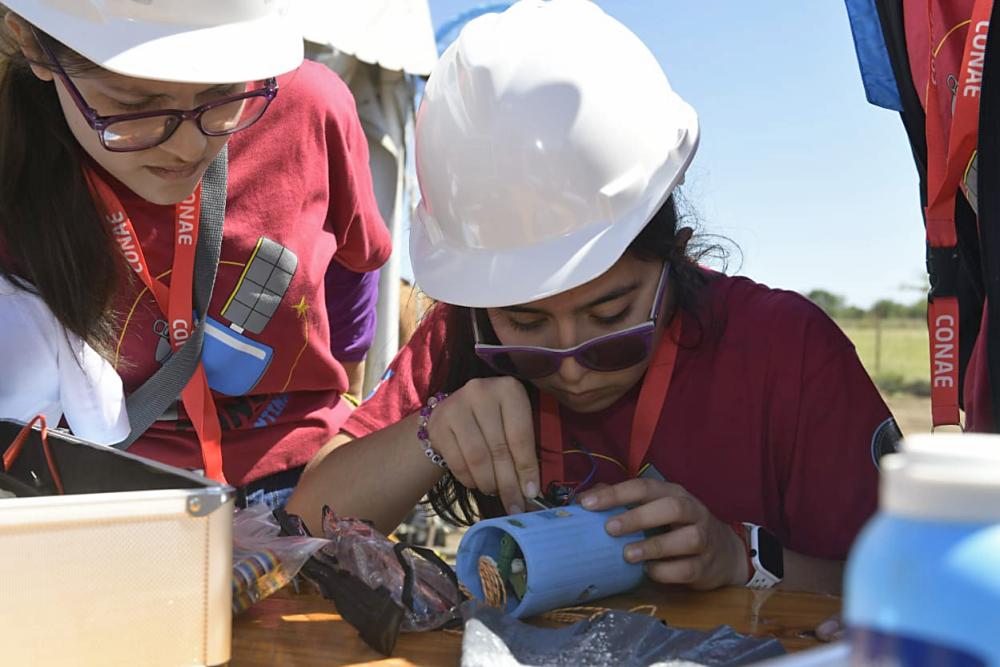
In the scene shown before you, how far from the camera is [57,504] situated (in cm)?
98

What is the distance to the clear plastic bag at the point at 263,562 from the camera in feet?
4.28

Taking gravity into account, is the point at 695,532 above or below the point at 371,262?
below

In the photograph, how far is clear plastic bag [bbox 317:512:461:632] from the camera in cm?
131

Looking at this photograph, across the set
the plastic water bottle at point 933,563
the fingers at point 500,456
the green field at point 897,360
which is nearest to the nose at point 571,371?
the fingers at point 500,456

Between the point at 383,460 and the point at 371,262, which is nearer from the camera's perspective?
the point at 383,460

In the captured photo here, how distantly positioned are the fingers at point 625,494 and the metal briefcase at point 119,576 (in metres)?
0.54

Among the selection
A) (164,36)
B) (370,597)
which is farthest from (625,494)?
(164,36)

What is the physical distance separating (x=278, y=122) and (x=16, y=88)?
0.52m

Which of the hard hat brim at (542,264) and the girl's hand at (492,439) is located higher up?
the hard hat brim at (542,264)

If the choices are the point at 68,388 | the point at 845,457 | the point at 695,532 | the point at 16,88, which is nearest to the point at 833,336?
the point at 845,457

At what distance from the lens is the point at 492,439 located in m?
1.73

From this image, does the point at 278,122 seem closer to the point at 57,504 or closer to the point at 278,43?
the point at 278,43

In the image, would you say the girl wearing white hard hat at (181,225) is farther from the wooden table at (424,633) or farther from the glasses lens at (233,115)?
the wooden table at (424,633)

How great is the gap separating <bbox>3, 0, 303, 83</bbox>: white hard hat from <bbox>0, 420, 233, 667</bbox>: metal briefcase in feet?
2.71
